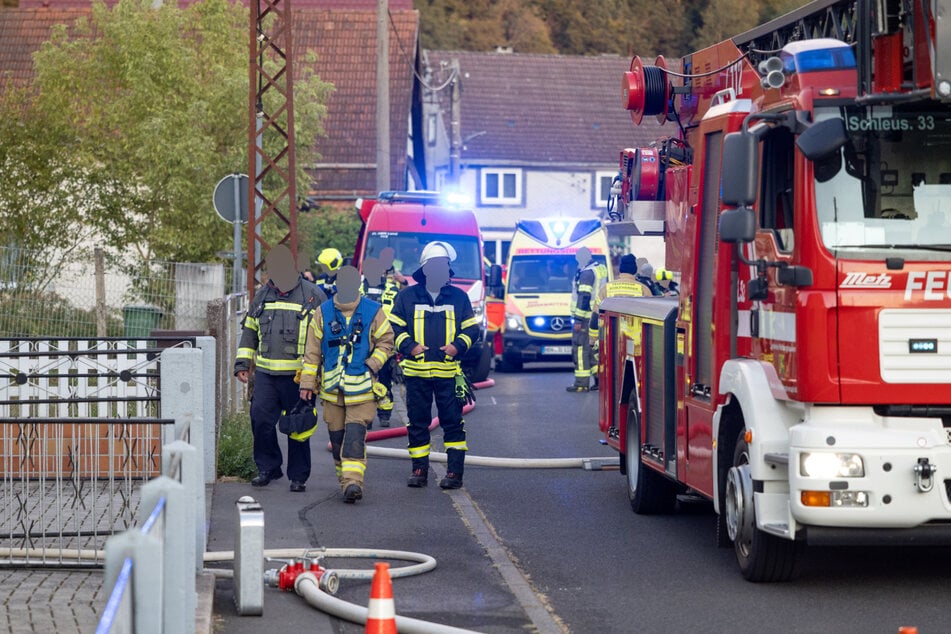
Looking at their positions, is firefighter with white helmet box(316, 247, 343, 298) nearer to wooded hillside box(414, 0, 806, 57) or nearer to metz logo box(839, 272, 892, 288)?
metz logo box(839, 272, 892, 288)

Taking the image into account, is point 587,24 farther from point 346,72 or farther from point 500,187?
point 346,72

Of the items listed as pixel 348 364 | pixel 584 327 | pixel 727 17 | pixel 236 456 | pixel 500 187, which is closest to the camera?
pixel 348 364

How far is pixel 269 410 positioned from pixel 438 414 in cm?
134

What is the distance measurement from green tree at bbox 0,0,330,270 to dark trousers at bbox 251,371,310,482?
15.7m

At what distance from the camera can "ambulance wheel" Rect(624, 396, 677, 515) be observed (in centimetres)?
1107

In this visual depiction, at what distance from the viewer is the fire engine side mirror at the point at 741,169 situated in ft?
26.1

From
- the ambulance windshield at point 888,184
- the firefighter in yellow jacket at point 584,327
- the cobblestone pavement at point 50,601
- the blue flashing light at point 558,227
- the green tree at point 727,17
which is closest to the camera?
the cobblestone pavement at point 50,601

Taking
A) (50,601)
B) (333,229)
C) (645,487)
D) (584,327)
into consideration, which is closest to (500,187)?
(333,229)

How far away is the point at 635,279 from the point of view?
66.9 ft

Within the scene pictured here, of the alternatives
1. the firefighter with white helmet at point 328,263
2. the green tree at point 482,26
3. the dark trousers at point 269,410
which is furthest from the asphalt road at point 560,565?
the green tree at point 482,26

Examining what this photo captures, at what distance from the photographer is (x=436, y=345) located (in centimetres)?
1241

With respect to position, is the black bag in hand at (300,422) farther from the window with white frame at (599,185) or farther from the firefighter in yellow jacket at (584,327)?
the window with white frame at (599,185)

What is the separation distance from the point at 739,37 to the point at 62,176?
823 inches

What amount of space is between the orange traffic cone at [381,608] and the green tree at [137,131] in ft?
72.6
